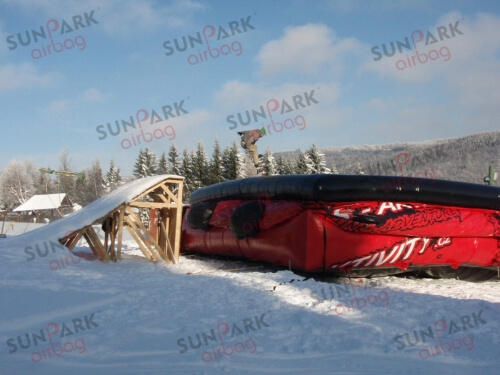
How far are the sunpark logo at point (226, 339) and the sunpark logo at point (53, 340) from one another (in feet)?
3.03

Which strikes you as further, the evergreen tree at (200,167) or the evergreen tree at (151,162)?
the evergreen tree at (151,162)

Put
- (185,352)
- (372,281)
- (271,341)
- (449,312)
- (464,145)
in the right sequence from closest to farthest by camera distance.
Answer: (185,352) → (271,341) → (449,312) → (372,281) → (464,145)

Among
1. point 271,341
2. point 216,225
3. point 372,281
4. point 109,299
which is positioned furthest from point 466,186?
point 109,299

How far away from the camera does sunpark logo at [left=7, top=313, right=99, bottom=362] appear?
3.73 meters

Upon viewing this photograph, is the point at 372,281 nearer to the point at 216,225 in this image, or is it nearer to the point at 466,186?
the point at 466,186

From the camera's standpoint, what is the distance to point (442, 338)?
13.7 ft

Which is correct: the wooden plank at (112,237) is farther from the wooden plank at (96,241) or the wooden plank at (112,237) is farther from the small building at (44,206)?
the small building at (44,206)

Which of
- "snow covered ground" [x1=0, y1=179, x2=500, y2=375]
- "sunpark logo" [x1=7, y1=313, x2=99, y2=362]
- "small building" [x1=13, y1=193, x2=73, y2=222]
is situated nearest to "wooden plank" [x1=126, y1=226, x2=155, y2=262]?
"snow covered ground" [x1=0, y1=179, x2=500, y2=375]

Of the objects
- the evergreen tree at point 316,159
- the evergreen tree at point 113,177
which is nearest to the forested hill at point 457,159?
the evergreen tree at point 316,159

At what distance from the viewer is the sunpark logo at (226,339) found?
12.4 ft

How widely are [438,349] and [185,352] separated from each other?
7.21ft

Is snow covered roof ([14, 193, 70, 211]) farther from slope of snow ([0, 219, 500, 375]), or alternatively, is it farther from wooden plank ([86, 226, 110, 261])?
slope of snow ([0, 219, 500, 375])

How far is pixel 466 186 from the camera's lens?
342 inches

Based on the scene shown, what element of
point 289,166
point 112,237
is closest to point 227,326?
point 112,237
